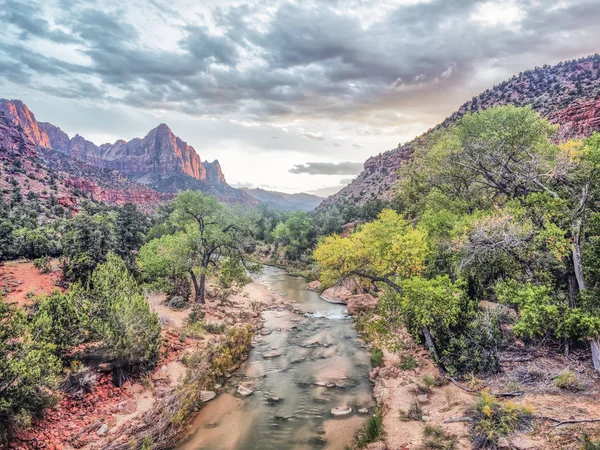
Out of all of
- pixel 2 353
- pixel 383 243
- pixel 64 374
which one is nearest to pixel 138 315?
pixel 64 374

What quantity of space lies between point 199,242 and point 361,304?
641 inches

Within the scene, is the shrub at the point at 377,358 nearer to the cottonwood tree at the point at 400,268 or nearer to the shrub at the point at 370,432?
the cottonwood tree at the point at 400,268

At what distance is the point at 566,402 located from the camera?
1002cm

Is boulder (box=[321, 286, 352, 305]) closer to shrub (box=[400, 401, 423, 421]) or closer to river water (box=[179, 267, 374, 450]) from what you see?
river water (box=[179, 267, 374, 450])

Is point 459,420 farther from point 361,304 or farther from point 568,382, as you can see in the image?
point 361,304

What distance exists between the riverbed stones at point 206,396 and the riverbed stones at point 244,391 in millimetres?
1245

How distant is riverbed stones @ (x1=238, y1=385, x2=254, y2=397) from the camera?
616 inches

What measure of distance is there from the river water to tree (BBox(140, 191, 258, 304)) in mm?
7617

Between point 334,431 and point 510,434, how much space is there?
20.7ft

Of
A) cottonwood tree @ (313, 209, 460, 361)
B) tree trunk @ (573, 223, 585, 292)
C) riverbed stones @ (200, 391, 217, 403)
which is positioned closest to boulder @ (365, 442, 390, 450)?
cottonwood tree @ (313, 209, 460, 361)

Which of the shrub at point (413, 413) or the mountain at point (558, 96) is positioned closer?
the shrub at point (413, 413)

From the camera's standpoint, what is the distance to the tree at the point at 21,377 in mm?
9633

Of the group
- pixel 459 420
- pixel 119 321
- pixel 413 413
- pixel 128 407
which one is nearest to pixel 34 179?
pixel 119 321

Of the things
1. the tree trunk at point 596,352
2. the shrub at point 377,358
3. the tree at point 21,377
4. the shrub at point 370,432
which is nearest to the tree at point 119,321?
the tree at point 21,377
